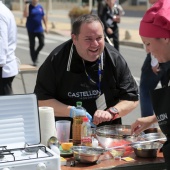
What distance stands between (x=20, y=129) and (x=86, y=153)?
0.46m

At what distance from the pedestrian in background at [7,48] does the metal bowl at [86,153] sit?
7.96 ft

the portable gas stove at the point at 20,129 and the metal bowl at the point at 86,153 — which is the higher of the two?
the portable gas stove at the point at 20,129

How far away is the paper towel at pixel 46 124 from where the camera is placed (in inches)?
135

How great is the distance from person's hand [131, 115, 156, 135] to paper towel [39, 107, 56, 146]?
59cm

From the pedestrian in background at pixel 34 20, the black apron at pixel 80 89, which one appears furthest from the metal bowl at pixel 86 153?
the pedestrian in background at pixel 34 20

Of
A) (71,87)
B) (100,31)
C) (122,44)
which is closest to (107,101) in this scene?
(71,87)

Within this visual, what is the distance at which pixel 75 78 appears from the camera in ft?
13.7

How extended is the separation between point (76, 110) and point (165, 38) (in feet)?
3.69

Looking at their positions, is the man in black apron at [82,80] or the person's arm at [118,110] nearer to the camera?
the person's arm at [118,110]

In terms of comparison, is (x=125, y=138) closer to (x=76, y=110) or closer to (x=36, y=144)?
(x=76, y=110)

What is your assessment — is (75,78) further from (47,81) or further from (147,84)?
(147,84)

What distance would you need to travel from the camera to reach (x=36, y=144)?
10.6 feet

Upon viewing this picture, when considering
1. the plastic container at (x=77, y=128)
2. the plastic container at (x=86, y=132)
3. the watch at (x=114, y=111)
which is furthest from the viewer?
the watch at (x=114, y=111)

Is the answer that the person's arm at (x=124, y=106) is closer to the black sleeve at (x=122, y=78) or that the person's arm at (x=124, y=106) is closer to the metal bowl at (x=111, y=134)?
the black sleeve at (x=122, y=78)
